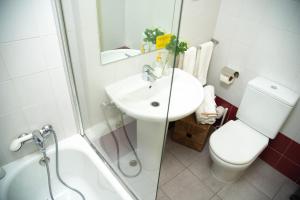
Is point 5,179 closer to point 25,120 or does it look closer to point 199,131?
point 25,120

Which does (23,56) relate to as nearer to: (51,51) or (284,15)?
(51,51)

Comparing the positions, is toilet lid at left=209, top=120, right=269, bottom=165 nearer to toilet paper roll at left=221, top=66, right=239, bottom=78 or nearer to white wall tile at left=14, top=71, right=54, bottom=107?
toilet paper roll at left=221, top=66, right=239, bottom=78

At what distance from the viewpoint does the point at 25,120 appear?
1290 mm

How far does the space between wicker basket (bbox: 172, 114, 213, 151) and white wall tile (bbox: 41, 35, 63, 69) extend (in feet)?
3.87

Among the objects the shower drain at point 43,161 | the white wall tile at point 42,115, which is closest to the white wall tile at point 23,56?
the white wall tile at point 42,115

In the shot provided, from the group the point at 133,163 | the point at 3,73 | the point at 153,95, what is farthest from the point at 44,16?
the point at 133,163

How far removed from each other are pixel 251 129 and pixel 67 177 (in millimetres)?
1524

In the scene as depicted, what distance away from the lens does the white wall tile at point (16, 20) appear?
971mm

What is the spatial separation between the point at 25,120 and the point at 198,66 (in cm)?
139

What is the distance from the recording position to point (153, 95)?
1.53 meters

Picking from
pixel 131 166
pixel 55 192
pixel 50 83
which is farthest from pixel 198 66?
pixel 55 192

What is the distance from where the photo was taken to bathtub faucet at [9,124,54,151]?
127 centimetres

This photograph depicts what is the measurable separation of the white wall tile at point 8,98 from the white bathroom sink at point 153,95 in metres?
0.52

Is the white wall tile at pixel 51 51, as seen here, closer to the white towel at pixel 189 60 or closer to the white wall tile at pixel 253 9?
the white towel at pixel 189 60
